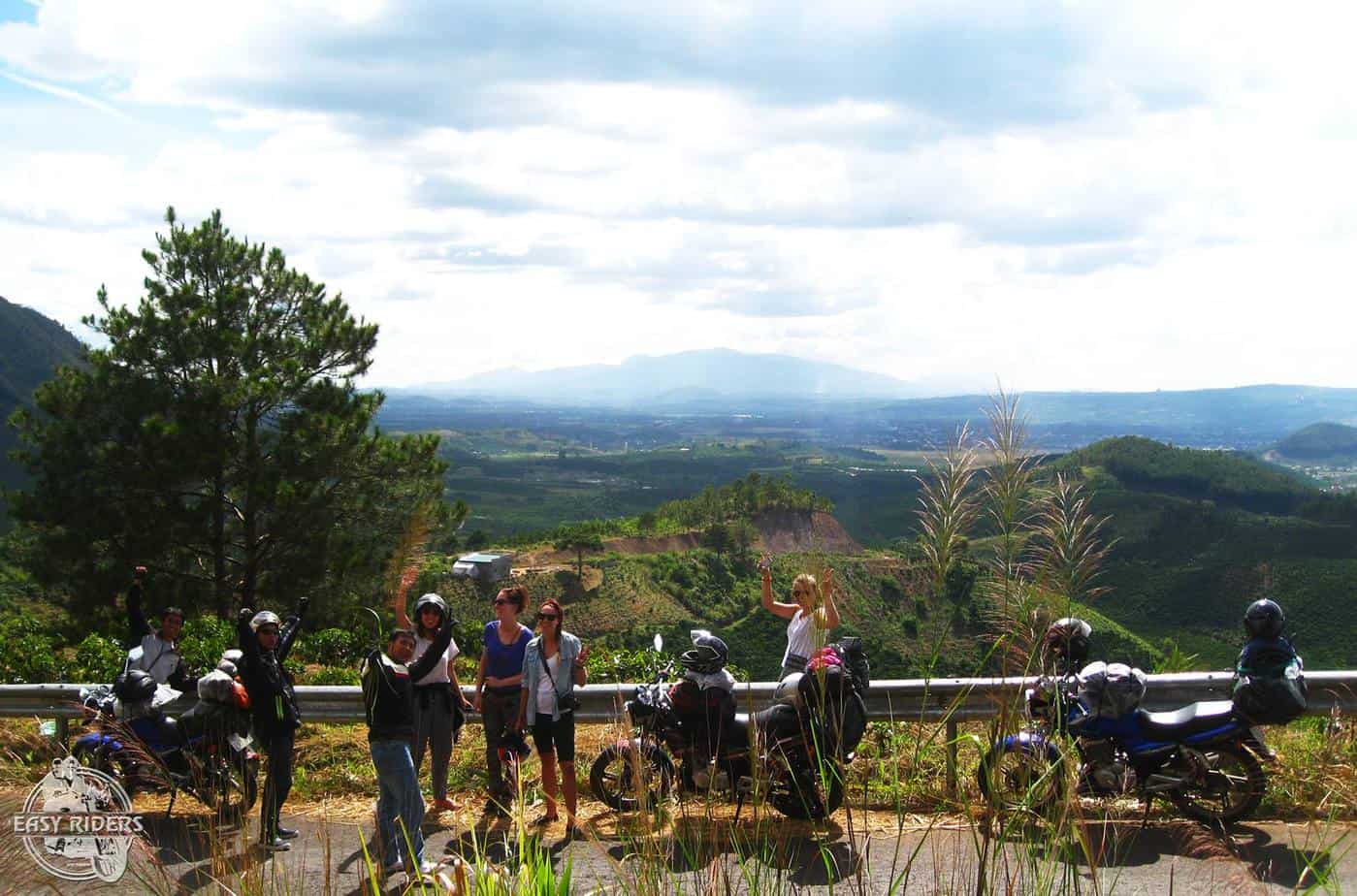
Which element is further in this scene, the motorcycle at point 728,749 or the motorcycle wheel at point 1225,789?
the motorcycle wheel at point 1225,789

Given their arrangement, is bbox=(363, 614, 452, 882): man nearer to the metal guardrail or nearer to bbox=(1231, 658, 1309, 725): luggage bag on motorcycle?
the metal guardrail

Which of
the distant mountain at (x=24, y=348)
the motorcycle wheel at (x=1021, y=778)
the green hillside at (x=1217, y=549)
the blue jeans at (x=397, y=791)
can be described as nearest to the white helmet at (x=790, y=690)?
the motorcycle wheel at (x=1021, y=778)

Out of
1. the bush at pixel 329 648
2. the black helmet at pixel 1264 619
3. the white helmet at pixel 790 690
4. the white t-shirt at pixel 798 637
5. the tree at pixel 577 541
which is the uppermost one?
the black helmet at pixel 1264 619

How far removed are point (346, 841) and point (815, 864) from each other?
2639 millimetres

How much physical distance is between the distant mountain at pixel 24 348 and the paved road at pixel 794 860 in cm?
13382

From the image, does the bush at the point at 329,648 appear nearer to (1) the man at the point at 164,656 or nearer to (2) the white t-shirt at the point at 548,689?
(1) the man at the point at 164,656

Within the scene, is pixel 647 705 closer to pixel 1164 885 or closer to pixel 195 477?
pixel 1164 885

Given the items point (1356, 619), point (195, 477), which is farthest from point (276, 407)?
point (1356, 619)

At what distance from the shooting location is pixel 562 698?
21.0ft

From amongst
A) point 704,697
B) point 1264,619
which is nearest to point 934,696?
point 704,697

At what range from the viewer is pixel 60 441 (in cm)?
1969

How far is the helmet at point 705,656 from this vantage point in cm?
616

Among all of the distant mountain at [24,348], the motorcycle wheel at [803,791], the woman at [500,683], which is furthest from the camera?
the distant mountain at [24,348]

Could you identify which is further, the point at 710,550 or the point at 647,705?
the point at 710,550
